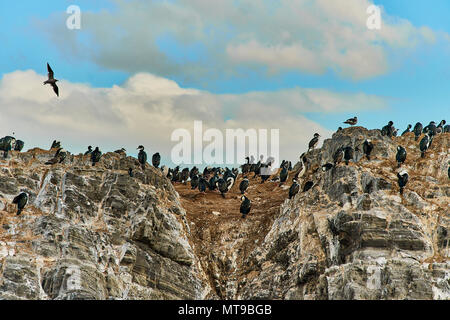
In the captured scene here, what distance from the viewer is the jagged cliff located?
4456 centimetres

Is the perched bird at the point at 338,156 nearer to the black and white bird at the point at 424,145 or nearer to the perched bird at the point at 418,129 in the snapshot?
the black and white bird at the point at 424,145

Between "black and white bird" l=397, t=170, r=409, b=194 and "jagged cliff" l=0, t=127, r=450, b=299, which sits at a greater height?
"black and white bird" l=397, t=170, r=409, b=194

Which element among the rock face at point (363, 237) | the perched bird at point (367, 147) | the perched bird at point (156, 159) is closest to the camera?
the rock face at point (363, 237)

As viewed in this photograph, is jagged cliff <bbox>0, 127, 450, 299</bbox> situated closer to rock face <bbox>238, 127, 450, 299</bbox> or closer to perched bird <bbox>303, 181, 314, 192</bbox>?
rock face <bbox>238, 127, 450, 299</bbox>

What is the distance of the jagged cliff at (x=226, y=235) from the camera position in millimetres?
44562

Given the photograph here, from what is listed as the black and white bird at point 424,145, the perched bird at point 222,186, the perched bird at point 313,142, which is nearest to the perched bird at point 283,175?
the perched bird at point 313,142

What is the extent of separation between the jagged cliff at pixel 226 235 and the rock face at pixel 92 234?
9 cm

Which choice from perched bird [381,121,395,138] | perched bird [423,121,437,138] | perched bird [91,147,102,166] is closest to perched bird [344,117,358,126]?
perched bird [381,121,395,138]

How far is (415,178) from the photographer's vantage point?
5109cm

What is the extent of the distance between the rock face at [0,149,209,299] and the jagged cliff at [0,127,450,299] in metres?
0.09
